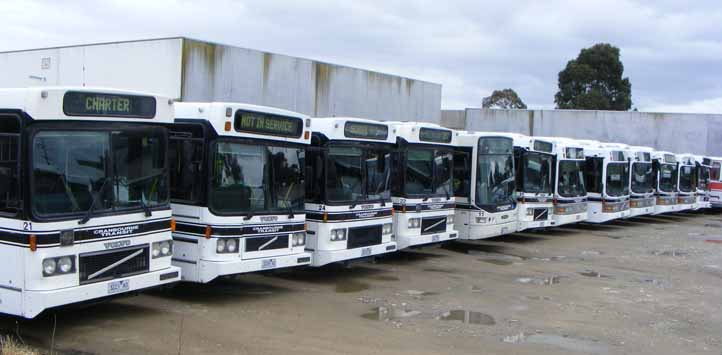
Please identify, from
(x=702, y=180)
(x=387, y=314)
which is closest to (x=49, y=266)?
(x=387, y=314)

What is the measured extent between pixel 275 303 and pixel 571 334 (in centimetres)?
421

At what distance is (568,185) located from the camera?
21.4 m

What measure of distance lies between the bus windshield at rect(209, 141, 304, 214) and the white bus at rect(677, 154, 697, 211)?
23.6 meters

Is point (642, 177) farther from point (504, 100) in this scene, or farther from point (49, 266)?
point (504, 100)

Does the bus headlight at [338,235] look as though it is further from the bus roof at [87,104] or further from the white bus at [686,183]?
the white bus at [686,183]

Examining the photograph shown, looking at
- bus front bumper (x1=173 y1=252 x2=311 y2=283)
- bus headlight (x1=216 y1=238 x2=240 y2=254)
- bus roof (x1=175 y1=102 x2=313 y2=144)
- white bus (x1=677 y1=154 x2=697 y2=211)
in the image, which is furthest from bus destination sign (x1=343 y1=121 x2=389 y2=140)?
white bus (x1=677 y1=154 x2=697 y2=211)

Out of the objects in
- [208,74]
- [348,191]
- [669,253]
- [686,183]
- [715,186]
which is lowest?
[669,253]

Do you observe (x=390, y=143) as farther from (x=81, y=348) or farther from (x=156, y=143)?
(x=81, y=348)

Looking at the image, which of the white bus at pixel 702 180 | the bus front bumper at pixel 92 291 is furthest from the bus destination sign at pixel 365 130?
the white bus at pixel 702 180

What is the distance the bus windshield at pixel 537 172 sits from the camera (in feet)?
62.2

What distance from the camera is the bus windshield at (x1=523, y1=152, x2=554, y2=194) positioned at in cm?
1897

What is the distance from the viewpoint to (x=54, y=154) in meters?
7.77

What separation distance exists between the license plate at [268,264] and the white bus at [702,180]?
1044 inches

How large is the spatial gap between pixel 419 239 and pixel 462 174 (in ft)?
9.83
